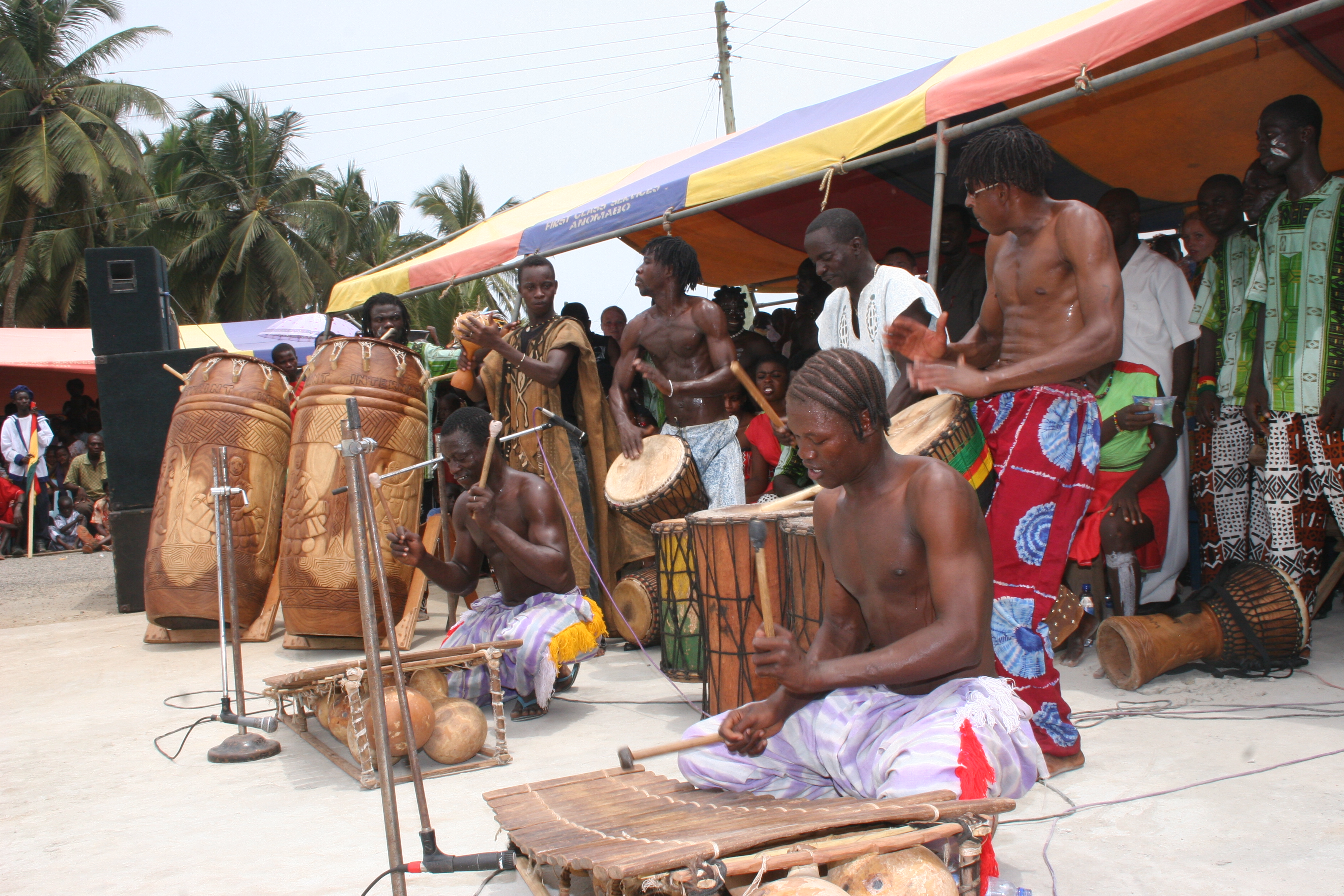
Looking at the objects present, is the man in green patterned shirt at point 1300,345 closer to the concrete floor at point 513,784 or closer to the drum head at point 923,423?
the concrete floor at point 513,784

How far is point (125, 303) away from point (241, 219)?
2454cm

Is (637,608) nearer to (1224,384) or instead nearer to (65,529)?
(1224,384)

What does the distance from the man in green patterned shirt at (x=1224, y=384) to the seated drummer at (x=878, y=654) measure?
10.1ft

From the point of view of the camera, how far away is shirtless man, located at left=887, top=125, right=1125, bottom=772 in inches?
128

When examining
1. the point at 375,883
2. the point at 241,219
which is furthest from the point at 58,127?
the point at 375,883

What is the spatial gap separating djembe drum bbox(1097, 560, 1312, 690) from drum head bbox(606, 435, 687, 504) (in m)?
2.18

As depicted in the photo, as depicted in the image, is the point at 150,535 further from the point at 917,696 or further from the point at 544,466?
the point at 917,696

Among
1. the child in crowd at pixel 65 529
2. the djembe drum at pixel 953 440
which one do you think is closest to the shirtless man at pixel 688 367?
the djembe drum at pixel 953 440

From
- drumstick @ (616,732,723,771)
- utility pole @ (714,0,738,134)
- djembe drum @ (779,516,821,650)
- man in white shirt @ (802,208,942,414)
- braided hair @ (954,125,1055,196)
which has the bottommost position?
drumstick @ (616,732,723,771)

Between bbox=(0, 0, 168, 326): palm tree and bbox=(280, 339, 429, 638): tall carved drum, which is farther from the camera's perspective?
bbox=(0, 0, 168, 326): palm tree

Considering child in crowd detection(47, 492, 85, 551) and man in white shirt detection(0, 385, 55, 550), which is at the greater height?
man in white shirt detection(0, 385, 55, 550)

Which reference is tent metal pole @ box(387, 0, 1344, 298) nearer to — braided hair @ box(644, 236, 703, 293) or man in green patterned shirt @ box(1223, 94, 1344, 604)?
braided hair @ box(644, 236, 703, 293)

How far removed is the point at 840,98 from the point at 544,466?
10.4 ft

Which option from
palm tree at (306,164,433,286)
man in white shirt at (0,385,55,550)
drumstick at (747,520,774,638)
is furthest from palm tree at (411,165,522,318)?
drumstick at (747,520,774,638)
